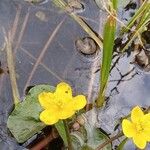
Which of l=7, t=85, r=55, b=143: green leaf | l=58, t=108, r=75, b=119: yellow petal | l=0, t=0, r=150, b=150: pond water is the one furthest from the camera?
l=0, t=0, r=150, b=150: pond water

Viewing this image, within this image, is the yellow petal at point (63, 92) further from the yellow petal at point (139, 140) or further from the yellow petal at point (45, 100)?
the yellow petal at point (139, 140)

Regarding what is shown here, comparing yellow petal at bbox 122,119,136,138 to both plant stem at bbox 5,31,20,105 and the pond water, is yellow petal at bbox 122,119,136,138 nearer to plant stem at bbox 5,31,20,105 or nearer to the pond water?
the pond water

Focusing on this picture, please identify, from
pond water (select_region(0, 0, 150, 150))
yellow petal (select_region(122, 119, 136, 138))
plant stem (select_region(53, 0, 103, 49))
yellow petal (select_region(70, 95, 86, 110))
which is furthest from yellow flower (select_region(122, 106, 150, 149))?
plant stem (select_region(53, 0, 103, 49))

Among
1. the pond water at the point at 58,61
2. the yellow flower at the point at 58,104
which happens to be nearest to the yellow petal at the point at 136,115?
the yellow flower at the point at 58,104

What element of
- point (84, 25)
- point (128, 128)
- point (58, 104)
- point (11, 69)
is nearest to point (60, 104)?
point (58, 104)

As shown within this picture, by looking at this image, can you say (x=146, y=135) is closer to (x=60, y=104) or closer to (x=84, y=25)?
(x=60, y=104)

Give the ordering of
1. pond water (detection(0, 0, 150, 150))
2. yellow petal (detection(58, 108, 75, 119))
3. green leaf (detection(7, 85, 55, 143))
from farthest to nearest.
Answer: pond water (detection(0, 0, 150, 150)) < green leaf (detection(7, 85, 55, 143)) < yellow petal (detection(58, 108, 75, 119))
